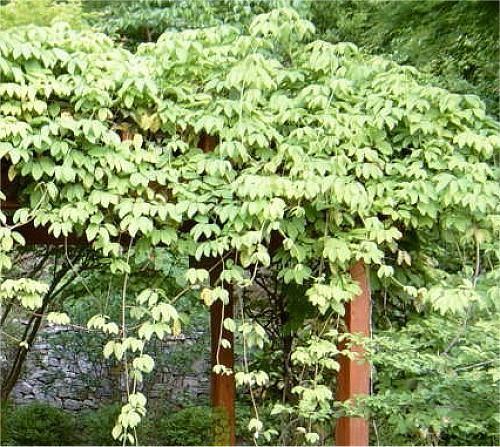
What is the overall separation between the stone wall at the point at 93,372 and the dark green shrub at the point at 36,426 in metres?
0.93

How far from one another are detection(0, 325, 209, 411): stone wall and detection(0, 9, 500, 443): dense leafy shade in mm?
3032

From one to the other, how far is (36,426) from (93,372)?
1.25 m

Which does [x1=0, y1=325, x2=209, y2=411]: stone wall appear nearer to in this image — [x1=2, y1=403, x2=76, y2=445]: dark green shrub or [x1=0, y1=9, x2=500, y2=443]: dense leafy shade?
[x1=2, y1=403, x2=76, y2=445]: dark green shrub

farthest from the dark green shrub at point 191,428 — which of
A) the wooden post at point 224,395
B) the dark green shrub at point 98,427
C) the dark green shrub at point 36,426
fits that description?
the dark green shrub at point 36,426

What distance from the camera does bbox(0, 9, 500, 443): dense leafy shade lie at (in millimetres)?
2508

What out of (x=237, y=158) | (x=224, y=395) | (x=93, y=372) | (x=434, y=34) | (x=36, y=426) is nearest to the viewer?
(x=237, y=158)

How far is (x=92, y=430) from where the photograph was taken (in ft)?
14.8

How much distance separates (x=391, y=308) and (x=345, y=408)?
2.79 ft

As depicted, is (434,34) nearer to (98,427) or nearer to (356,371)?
(356,371)

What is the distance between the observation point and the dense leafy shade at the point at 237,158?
2508 millimetres

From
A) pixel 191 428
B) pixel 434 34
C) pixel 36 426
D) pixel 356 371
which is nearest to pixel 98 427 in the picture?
pixel 36 426

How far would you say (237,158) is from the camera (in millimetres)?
2637

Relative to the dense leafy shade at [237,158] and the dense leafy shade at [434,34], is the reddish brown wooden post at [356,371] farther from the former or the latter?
the dense leafy shade at [434,34]

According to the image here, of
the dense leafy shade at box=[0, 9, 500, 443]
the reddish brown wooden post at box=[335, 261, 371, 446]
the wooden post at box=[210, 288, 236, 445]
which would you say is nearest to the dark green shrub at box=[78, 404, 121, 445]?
the wooden post at box=[210, 288, 236, 445]
